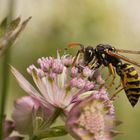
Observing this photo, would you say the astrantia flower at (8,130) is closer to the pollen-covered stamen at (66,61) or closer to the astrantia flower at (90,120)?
the astrantia flower at (90,120)

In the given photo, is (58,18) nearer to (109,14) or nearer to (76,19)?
(76,19)

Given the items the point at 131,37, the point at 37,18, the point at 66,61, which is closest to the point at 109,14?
the point at 131,37

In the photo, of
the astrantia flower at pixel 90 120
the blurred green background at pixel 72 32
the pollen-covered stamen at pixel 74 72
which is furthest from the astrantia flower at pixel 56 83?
the blurred green background at pixel 72 32

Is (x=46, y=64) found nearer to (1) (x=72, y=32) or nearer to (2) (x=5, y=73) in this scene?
(2) (x=5, y=73)

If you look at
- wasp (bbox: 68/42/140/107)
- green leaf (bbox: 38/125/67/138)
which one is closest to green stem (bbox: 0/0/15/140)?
green leaf (bbox: 38/125/67/138)

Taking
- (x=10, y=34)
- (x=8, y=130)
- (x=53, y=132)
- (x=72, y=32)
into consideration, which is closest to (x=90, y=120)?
(x=53, y=132)

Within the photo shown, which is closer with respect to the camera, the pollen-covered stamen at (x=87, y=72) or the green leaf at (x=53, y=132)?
the green leaf at (x=53, y=132)
